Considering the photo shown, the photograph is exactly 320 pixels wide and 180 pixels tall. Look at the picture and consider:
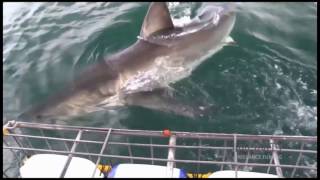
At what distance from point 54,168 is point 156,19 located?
3.43 meters

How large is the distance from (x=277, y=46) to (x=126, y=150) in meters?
3.75

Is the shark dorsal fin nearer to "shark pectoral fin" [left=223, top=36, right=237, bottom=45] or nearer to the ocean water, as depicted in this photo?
the ocean water

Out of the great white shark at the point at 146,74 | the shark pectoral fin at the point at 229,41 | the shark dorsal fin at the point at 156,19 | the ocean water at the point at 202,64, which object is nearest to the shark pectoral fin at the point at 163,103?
A: the great white shark at the point at 146,74

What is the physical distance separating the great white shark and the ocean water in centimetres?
17

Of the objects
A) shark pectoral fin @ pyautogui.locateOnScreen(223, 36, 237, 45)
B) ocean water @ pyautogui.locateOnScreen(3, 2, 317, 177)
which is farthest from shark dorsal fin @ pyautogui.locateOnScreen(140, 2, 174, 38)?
shark pectoral fin @ pyautogui.locateOnScreen(223, 36, 237, 45)

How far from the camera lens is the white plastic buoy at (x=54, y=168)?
4.07m

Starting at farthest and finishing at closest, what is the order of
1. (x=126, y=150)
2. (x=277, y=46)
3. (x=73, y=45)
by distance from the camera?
(x=73, y=45) → (x=277, y=46) → (x=126, y=150)

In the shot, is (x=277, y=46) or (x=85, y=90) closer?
(x=85, y=90)

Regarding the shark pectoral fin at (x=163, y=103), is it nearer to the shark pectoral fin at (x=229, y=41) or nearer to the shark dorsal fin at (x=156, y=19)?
the shark dorsal fin at (x=156, y=19)

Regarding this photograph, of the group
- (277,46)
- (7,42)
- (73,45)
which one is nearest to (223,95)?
(277,46)

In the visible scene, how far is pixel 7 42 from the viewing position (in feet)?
30.5

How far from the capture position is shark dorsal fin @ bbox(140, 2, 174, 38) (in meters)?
6.70

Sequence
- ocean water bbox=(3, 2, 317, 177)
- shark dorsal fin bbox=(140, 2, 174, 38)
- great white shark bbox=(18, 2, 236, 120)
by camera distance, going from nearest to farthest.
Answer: ocean water bbox=(3, 2, 317, 177) < great white shark bbox=(18, 2, 236, 120) < shark dorsal fin bbox=(140, 2, 174, 38)

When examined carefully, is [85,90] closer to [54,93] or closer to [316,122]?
[54,93]
